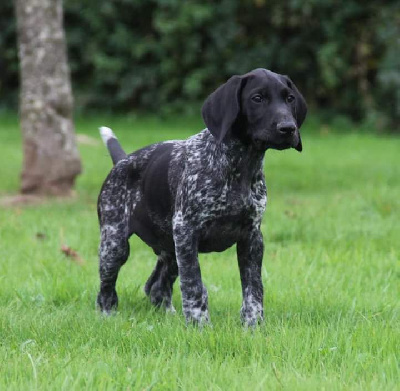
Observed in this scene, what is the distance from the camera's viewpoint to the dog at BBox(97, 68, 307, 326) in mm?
4578

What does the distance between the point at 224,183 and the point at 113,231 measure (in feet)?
3.45

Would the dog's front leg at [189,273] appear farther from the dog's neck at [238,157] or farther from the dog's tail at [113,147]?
the dog's tail at [113,147]

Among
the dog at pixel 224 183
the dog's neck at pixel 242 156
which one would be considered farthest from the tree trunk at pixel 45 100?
the dog's neck at pixel 242 156

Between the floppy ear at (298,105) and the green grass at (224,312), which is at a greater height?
the floppy ear at (298,105)

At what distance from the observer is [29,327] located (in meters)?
4.79

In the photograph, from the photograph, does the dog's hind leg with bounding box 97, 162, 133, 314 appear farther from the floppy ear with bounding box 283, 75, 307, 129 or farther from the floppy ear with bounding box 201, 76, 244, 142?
the floppy ear with bounding box 283, 75, 307, 129

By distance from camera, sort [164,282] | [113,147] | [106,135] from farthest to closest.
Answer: [106,135]
[113,147]
[164,282]

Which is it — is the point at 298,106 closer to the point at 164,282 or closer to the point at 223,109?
the point at 223,109

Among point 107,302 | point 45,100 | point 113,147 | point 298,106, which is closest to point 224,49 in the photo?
point 45,100

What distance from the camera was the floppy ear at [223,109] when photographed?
4582mm

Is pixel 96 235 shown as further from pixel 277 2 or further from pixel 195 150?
pixel 277 2

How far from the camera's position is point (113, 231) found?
17.9 feet

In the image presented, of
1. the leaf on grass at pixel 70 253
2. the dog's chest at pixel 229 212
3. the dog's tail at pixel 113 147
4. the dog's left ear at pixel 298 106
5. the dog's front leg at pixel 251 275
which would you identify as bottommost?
the leaf on grass at pixel 70 253

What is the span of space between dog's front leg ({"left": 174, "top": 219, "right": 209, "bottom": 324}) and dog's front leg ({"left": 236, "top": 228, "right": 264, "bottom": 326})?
26 centimetres
